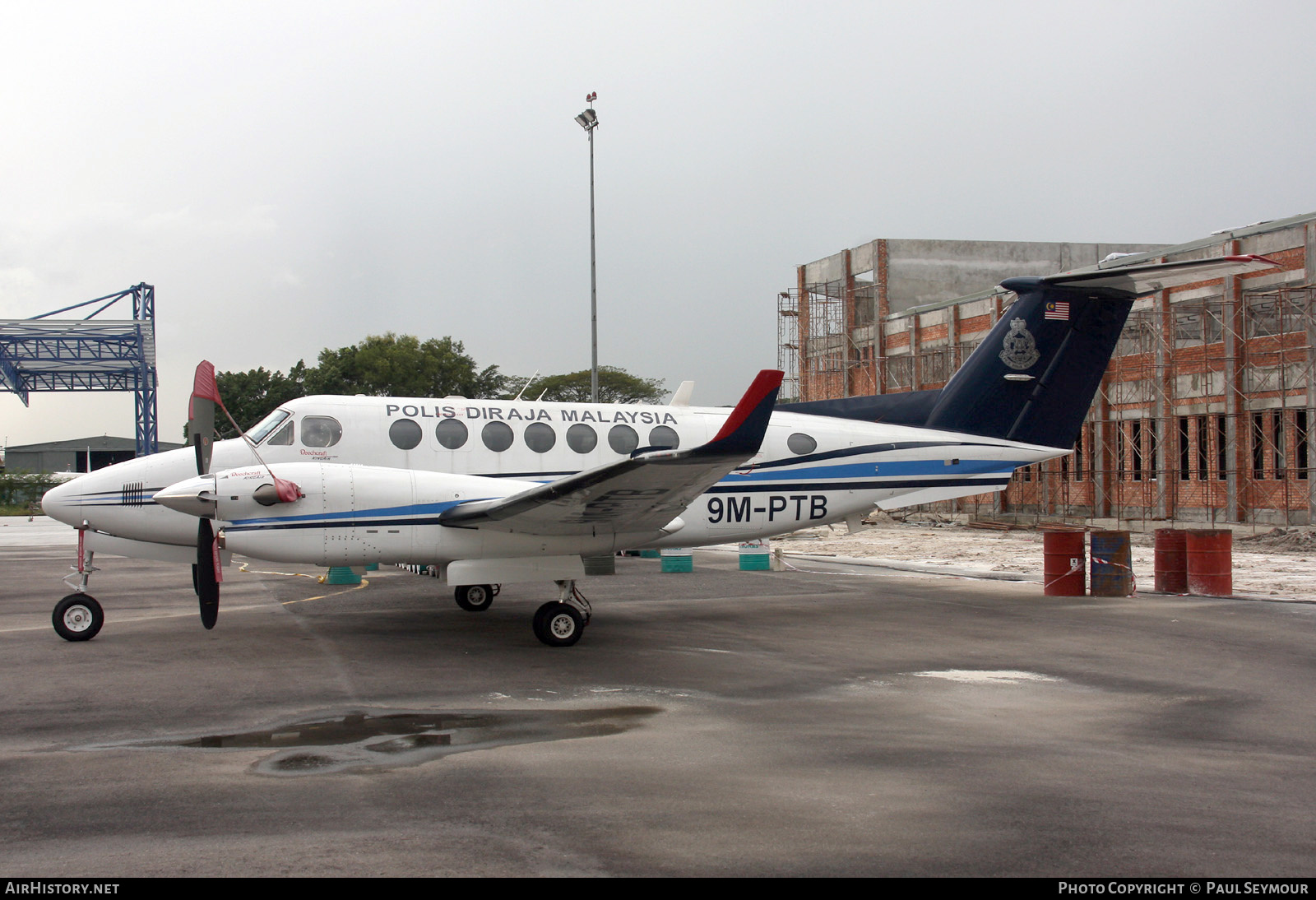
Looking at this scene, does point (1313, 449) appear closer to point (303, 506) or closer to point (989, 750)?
point (989, 750)

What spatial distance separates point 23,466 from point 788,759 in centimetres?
10950

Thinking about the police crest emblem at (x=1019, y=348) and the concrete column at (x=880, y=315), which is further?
the concrete column at (x=880, y=315)

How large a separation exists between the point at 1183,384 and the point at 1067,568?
1770 centimetres

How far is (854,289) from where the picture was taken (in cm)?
4253

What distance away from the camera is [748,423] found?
768cm

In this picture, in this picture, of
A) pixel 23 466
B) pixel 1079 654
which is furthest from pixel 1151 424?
pixel 23 466

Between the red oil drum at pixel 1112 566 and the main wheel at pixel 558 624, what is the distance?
323 inches

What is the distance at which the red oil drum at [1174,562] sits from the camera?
45.9 ft

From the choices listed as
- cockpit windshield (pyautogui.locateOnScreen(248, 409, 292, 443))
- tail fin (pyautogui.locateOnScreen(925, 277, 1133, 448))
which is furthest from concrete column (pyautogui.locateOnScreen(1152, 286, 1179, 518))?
cockpit windshield (pyautogui.locateOnScreen(248, 409, 292, 443))

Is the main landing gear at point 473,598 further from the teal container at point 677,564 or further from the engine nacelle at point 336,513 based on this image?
the teal container at point 677,564

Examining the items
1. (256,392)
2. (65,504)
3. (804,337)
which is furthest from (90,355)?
(65,504)

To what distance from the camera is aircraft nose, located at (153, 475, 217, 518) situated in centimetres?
923

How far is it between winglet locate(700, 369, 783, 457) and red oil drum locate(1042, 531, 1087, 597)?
26.4 feet

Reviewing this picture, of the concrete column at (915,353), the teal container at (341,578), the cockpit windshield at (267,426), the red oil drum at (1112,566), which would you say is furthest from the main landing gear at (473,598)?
the concrete column at (915,353)
